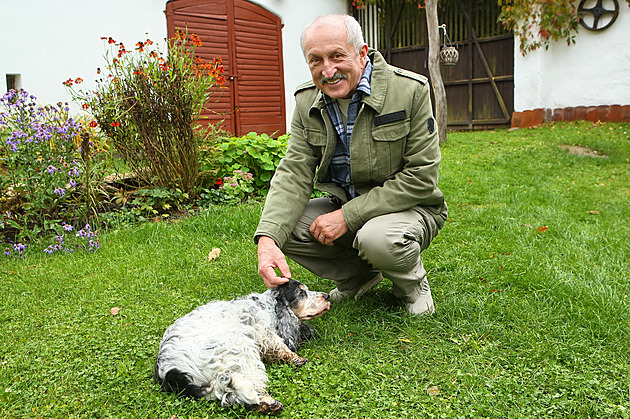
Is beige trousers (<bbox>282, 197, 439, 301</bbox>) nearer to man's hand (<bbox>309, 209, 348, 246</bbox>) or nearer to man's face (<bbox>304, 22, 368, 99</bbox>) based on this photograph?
man's hand (<bbox>309, 209, 348, 246</bbox>)

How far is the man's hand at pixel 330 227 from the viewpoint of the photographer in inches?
115

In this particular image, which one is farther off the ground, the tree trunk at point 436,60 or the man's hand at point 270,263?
the tree trunk at point 436,60

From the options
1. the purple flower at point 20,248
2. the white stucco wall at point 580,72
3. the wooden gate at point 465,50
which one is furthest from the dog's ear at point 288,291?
the wooden gate at point 465,50

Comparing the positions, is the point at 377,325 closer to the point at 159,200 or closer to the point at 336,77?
the point at 336,77

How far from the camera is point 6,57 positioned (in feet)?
25.4

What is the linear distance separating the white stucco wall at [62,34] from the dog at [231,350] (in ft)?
22.8

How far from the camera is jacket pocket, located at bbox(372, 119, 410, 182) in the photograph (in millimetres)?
2875

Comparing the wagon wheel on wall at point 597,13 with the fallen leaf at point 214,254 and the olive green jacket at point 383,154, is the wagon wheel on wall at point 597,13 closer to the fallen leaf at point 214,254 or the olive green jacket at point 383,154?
the olive green jacket at point 383,154

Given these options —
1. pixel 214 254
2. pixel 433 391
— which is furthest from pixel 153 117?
pixel 433 391

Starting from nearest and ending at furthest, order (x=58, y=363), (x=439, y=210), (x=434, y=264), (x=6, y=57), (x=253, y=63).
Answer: (x=58, y=363) → (x=439, y=210) → (x=434, y=264) → (x=6, y=57) → (x=253, y=63)

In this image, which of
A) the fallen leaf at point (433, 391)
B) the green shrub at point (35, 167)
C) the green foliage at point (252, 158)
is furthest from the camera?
the green foliage at point (252, 158)

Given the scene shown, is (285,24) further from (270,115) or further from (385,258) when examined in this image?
(385,258)

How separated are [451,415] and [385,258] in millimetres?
848

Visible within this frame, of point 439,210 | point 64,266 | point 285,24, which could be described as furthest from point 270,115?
point 439,210
